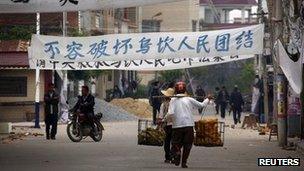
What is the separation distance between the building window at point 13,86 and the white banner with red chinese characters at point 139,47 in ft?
46.7

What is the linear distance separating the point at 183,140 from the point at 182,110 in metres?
0.59

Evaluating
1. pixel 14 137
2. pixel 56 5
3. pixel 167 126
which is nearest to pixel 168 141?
pixel 167 126

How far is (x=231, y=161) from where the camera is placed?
17438mm

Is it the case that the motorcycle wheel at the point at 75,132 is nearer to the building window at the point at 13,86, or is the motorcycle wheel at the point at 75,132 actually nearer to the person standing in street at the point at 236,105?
the person standing in street at the point at 236,105

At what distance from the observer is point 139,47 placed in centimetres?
2305

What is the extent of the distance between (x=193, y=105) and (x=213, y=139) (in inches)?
128

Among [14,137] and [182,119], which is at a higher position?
[182,119]

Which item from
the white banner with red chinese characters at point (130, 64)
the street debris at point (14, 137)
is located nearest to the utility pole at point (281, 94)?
the white banner with red chinese characters at point (130, 64)

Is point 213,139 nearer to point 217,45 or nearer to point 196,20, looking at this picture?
point 217,45

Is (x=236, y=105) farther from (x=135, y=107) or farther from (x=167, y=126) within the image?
(x=167, y=126)

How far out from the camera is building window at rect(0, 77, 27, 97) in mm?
37750

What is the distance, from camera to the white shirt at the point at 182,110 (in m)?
15.7

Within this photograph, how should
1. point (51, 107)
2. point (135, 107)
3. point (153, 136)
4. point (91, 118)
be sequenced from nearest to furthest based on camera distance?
point (153, 136) → point (91, 118) → point (51, 107) → point (135, 107)

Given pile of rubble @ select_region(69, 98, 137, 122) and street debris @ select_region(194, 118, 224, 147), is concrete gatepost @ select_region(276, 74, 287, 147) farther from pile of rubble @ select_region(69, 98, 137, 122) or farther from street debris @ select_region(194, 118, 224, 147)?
pile of rubble @ select_region(69, 98, 137, 122)
